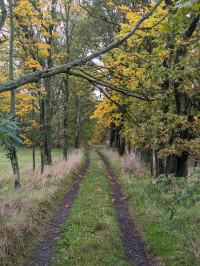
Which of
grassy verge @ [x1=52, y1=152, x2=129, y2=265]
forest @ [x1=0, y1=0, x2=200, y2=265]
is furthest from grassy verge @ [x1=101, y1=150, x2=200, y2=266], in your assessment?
grassy verge @ [x1=52, y1=152, x2=129, y2=265]

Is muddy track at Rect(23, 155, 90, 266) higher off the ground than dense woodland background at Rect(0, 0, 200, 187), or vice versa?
dense woodland background at Rect(0, 0, 200, 187)

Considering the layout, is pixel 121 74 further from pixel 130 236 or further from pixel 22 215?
pixel 22 215

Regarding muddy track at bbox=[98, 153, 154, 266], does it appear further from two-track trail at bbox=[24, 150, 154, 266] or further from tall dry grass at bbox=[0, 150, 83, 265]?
tall dry grass at bbox=[0, 150, 83, 265]

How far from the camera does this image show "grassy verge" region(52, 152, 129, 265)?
173 inches

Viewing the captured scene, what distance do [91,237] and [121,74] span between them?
390cm

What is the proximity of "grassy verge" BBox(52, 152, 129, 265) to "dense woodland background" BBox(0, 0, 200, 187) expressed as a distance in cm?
250

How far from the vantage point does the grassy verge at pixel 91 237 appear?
4.41 meters

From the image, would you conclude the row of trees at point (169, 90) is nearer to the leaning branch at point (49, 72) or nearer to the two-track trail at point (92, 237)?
the leaning branch at point (49, 72)

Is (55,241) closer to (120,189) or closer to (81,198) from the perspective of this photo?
(81,198)

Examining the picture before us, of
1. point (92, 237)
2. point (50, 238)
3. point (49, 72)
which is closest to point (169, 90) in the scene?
point (49, 72)

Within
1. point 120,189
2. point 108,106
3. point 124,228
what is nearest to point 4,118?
point 124,228

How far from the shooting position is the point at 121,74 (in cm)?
411

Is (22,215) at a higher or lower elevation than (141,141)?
lower

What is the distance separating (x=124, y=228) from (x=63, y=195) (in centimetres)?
365
